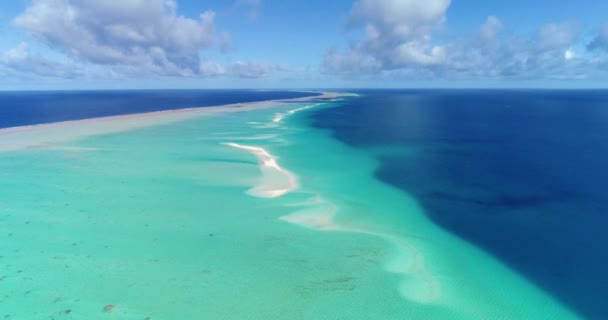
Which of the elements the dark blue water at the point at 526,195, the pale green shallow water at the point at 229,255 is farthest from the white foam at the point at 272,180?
the dark blue water at the point at 526,195

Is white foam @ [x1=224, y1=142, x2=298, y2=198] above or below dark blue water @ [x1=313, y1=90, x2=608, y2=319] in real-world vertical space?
above

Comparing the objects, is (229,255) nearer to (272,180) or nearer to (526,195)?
(272,180)

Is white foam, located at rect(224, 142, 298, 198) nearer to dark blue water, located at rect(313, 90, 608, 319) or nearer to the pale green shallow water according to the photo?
the pale green shallow water

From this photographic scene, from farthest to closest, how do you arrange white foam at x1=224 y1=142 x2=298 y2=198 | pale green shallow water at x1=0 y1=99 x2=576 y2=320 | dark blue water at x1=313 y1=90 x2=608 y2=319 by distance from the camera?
white foam at x1=224 y1=142 x2=298 y2=198, dark blue water at x1=313 y1=90 x2=608 y2=319, pale green shallow water at x1=0 y1=99 x2=576 y2=320

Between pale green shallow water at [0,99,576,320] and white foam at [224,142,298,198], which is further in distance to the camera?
white foam at [224,142,298,198]

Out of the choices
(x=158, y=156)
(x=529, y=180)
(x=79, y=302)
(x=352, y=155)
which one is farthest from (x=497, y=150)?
(x=79, y=302)

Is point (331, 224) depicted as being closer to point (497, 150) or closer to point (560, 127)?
point (497, 150)

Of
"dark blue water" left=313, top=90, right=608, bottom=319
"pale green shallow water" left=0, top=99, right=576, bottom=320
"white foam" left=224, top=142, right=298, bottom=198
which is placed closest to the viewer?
"pale green shallow water" left=0, top=99, right=576, bottom=320

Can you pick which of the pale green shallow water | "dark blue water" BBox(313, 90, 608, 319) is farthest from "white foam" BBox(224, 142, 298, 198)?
"dark blue water" BBox(313, 90, 608, 319)
